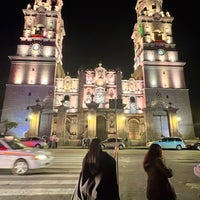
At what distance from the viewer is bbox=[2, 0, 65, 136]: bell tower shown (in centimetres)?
3894

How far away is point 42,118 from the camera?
3788 centimetres

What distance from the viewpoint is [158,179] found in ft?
12.2

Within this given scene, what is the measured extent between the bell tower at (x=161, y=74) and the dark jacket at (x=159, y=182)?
32.1m

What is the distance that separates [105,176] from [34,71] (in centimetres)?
4284

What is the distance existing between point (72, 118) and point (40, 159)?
3081cm

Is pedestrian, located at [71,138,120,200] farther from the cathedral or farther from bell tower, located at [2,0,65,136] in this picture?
bell tower, located at [2,0,65,136]

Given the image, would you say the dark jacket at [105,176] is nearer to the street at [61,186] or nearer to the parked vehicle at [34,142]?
the street at [61,186]

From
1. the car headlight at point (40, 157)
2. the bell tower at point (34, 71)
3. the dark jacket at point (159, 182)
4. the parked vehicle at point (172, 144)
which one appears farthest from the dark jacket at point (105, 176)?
the bell tower at point (34, 71)

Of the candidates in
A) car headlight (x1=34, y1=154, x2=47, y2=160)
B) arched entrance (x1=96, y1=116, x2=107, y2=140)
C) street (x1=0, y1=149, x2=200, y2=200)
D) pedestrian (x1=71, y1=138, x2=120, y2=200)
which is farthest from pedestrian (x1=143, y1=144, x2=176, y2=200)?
arched entrance (x1=96, y1=116, x2=107, y2=140)

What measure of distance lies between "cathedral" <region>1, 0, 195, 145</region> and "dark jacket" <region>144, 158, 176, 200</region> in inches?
1185

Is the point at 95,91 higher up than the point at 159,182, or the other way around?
the point at 95,91

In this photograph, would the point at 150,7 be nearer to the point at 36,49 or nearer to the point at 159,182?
the point at 36,49

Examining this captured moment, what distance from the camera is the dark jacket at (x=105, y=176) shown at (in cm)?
324

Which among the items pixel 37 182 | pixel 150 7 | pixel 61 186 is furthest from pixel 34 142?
pixel 150 7
